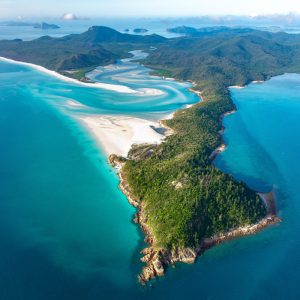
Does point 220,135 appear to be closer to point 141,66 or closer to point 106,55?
point 141,66

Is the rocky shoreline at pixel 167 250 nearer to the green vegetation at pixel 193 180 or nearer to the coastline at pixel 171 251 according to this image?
the coastline at pixel 171 251

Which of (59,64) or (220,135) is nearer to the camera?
(220,135)

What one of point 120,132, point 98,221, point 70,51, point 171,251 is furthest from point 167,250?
point 70,51

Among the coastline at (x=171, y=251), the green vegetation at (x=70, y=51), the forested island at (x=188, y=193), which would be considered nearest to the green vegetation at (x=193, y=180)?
the forested island at (x=188, y=193)

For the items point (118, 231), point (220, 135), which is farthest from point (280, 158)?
point (118, 231)

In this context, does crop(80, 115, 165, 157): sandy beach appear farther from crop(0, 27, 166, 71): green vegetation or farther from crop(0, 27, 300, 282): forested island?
crop(0, 27, 166, 71): green vegetation

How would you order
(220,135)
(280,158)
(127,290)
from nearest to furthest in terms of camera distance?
(127,290) < (280,158) < (220,135)

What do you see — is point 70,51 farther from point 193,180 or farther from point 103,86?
point 193,180
